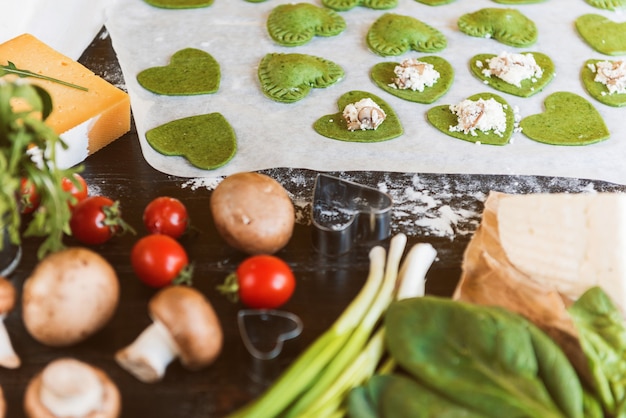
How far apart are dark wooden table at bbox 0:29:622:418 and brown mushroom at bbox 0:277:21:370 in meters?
0.03

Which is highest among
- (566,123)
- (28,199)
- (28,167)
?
(28,167)

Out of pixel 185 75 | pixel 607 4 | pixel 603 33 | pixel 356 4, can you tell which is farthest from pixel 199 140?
pixel 607 4

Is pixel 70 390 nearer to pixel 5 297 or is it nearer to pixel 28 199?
pixel 5 297

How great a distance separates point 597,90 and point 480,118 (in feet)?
1.93

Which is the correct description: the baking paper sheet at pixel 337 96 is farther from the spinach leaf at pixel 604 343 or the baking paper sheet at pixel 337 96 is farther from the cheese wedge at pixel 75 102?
the spinach leaf at pixel 604 343

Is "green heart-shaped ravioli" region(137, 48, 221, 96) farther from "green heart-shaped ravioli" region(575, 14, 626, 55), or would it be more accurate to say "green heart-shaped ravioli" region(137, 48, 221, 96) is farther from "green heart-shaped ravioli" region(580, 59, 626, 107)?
"green heart-shaped ravioli" region(575, 14, 626, 55)

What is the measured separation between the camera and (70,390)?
1.34 meters

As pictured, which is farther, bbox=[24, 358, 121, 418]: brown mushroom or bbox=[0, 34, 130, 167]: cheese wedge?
bbox=[0, 34, 130, 167]: cheese wedge

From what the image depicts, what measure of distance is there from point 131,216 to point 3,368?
23.5 inches

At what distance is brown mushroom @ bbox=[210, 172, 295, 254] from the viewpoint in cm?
176

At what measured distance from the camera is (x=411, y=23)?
113 inches

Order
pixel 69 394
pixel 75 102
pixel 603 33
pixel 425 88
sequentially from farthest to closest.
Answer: pixel 603 33 → pixel 425 88 → pixel 75 102 → pixel 69 394

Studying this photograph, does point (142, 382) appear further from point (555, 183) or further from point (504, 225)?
point (555, 183)

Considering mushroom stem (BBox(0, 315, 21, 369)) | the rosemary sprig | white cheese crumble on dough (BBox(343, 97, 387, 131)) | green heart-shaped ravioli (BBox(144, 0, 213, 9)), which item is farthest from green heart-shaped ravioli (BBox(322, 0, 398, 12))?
mushroom stem (BBox(0, 315, 21, 369))
